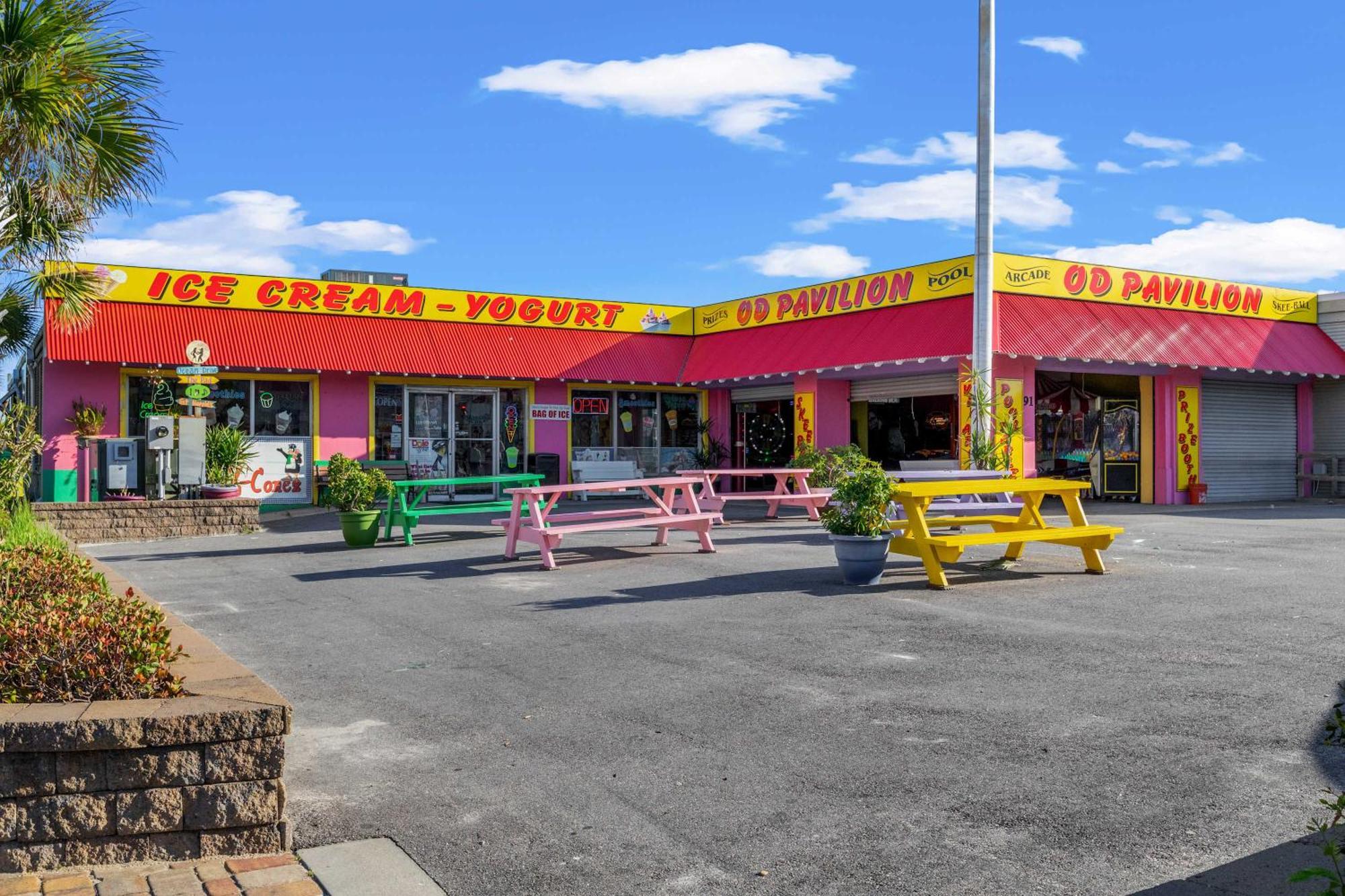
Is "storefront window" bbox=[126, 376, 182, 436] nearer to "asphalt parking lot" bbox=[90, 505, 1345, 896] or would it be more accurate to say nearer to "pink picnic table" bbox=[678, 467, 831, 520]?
"pink picnic table" bbox=[678, 467, 831, 520]

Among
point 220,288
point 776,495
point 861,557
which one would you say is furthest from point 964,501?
point 220,288

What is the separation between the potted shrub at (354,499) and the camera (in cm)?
1388

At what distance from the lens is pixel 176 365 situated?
2098 centimetres

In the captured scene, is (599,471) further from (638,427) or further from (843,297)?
(843,297)

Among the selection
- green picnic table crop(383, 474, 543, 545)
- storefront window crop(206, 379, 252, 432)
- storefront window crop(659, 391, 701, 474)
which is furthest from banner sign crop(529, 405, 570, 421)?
green picnic table crop(383, 474, 543, 545)

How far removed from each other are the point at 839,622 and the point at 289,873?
504cm

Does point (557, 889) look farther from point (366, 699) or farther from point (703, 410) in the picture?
point (703, 410)

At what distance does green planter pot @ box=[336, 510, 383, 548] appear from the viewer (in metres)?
13.9

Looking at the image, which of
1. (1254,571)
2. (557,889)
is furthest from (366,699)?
(1254,571)

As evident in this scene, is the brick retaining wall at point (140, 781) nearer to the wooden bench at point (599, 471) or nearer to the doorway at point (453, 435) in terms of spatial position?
the doorway at point (453, 435)

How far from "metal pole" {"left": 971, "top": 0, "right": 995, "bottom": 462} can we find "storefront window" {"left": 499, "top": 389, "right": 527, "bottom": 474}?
11154 millimetres

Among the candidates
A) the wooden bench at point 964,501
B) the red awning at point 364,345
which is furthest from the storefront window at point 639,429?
the wooden bench at point 964,501

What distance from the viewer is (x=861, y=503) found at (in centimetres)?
984

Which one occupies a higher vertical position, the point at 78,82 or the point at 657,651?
the point at 78,82
